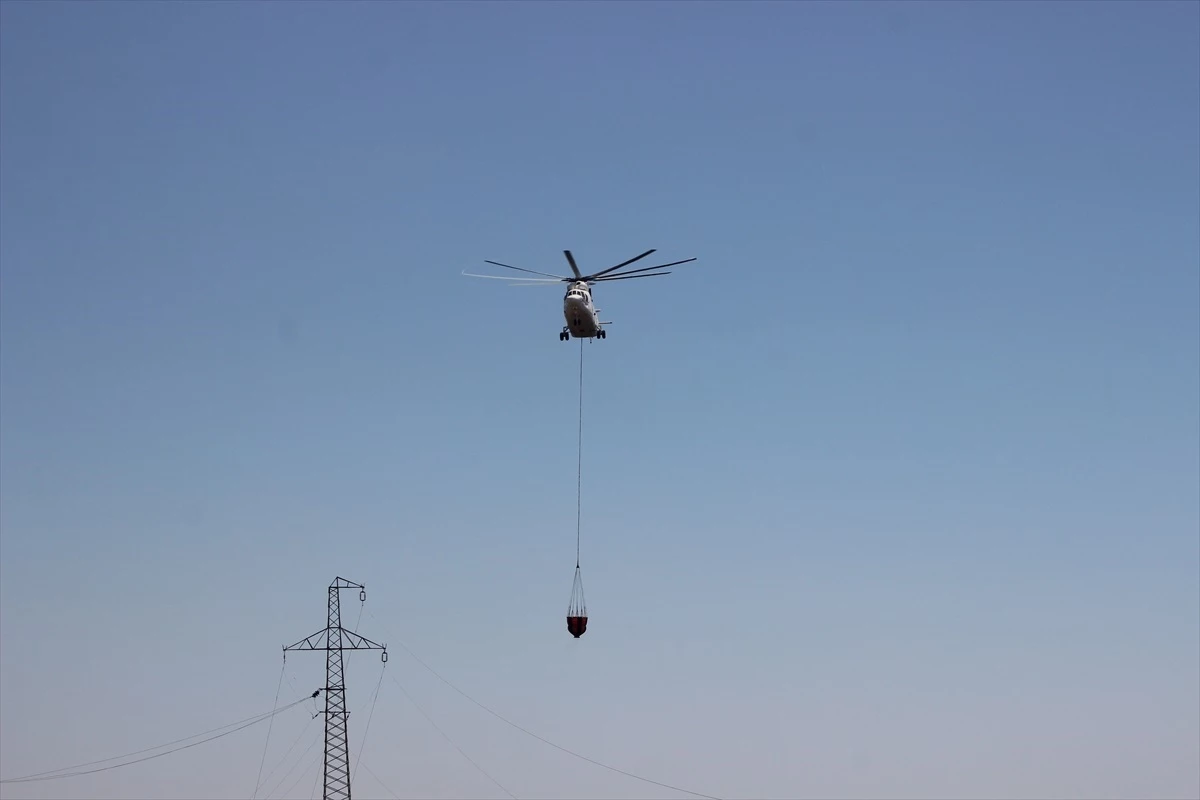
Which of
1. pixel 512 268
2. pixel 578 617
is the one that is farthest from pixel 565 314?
pixel 578 617

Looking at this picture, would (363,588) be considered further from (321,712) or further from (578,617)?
(578,617)

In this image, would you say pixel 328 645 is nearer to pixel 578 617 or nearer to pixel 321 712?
pixel 321 712

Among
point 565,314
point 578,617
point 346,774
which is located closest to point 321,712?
point 346,774

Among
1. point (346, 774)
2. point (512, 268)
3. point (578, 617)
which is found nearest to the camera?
point (578, 617)

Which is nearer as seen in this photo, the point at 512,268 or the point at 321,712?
the point at 512,268

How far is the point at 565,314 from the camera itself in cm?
9425

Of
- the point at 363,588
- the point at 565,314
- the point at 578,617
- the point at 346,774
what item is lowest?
the point at 346,774

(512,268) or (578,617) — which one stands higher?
(512,268)

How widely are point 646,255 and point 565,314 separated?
8.46m

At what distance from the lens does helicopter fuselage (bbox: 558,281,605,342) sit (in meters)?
93.1

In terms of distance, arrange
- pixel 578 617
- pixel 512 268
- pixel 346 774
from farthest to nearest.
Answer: pixel 346 774
pixel 512 268
pixel 578 617

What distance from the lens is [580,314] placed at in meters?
93.4

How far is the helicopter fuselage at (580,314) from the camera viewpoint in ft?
305

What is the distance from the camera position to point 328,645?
123 metres
